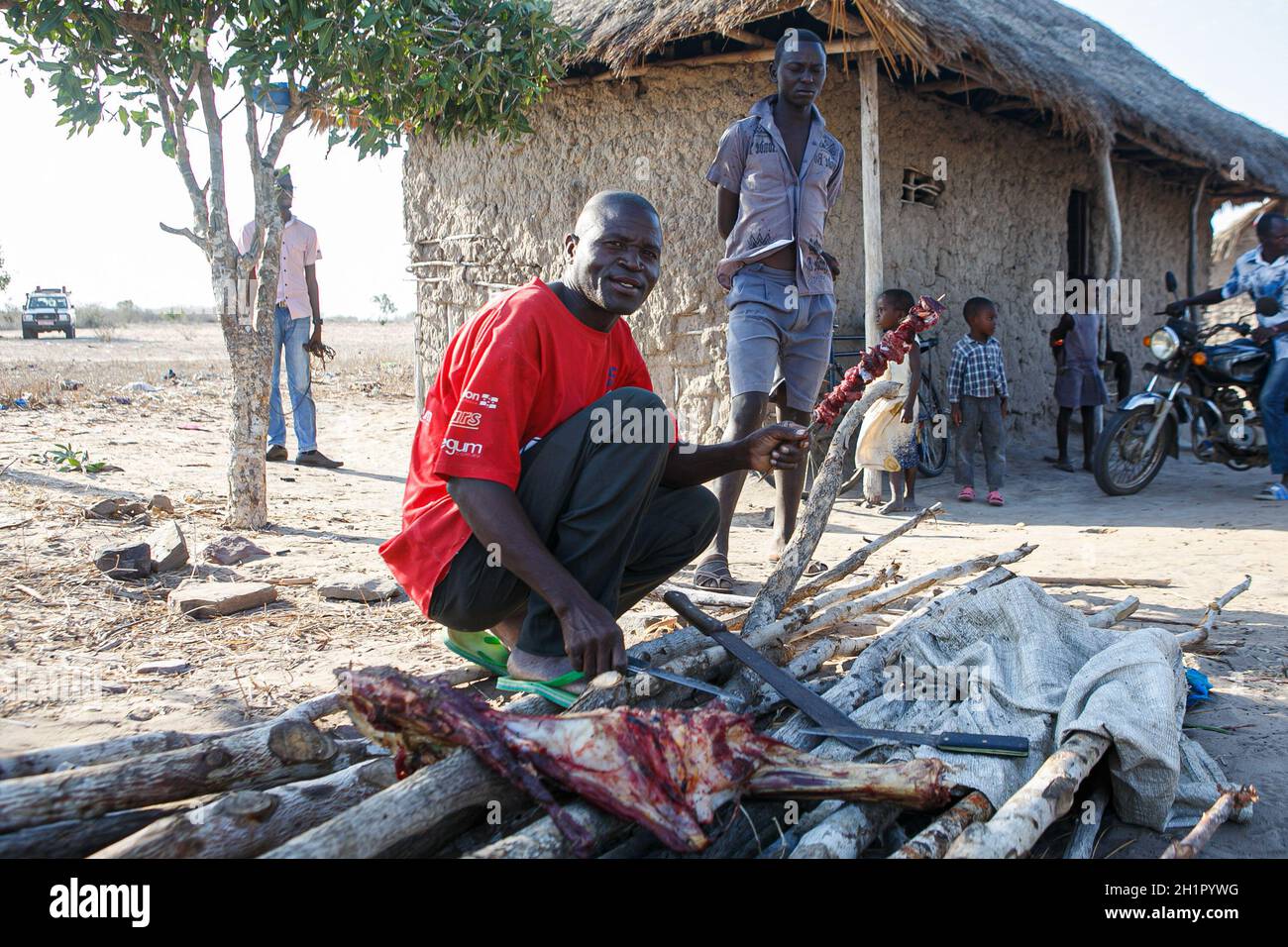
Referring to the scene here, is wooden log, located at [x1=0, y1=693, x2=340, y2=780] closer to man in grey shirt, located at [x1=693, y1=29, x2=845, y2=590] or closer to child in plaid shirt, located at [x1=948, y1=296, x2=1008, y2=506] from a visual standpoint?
man in grey shirt, located at [x1=693, y1=29, x2=845, y2=590]

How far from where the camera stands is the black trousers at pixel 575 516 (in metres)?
2.14

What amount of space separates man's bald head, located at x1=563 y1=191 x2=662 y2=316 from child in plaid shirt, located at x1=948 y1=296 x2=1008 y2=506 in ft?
14.2

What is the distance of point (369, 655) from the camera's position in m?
2.93

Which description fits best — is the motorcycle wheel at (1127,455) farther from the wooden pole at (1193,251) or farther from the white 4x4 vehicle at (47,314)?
the white 4x4 vehicle at (47,314)

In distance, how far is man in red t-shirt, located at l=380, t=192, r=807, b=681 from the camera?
199 centimetres

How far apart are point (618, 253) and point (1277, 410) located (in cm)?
512

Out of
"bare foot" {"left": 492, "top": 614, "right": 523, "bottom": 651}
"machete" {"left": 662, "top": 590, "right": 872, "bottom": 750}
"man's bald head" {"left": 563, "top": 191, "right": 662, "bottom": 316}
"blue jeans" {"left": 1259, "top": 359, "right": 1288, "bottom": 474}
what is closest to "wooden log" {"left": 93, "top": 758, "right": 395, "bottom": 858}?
"bare foot" {"left": 492, "top": 614, "right": 523, "bottom": 651}

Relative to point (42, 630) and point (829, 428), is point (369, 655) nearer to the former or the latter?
point (42, 630)

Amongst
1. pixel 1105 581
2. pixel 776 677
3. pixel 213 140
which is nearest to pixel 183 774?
pixel 776 677

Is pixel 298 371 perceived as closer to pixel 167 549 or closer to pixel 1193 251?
pixel 167 549

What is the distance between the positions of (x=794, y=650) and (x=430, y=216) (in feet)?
19.9

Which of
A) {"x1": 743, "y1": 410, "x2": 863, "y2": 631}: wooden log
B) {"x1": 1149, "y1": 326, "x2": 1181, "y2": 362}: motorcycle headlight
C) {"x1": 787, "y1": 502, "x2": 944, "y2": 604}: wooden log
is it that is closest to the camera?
{"x1": 743, "y1": 410, "x2": 863, "y2": 631}: wooden log

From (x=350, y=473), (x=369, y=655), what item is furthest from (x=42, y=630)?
(x=350, y=473)

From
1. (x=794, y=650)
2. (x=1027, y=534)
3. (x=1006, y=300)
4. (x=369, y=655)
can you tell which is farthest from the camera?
(x=1006, y=300)
